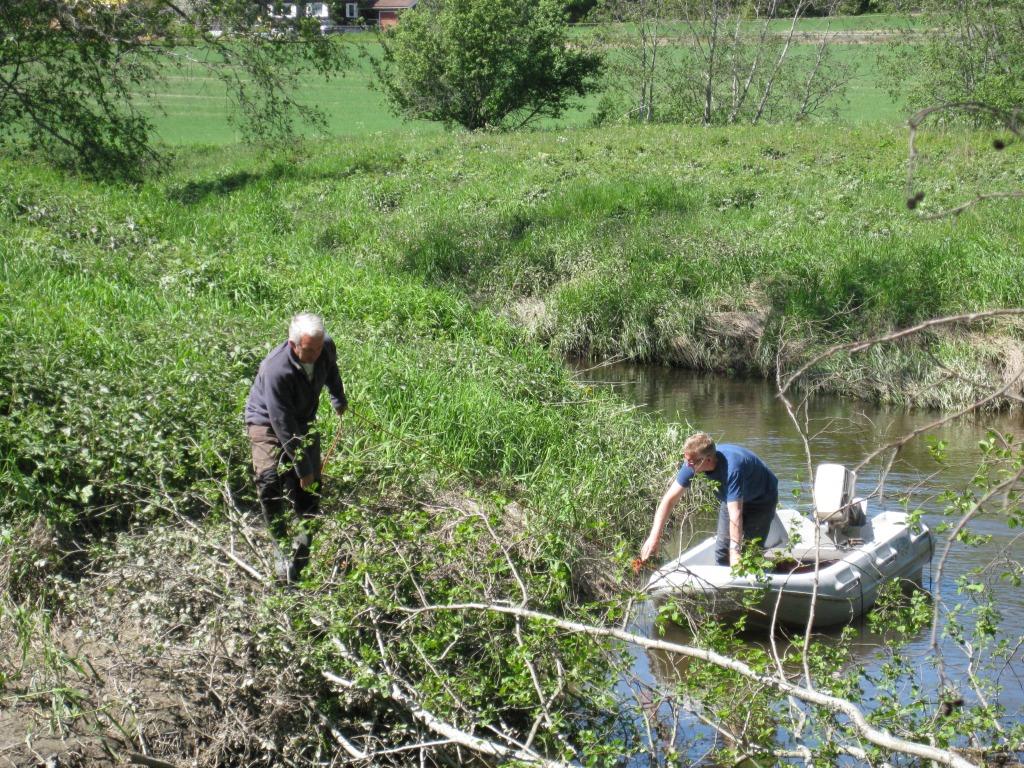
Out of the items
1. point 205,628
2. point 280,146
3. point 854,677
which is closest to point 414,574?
point 205,628

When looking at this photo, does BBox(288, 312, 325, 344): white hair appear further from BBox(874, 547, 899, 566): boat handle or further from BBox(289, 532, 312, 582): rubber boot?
BBox(874, 547, 899, 566): boat handle

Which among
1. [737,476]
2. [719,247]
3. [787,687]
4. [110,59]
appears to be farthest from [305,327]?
[110,59]

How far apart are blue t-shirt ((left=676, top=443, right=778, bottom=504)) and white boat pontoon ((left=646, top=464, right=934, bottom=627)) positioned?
32 cm

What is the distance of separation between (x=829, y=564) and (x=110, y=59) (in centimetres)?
1342

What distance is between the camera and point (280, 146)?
23625 mm

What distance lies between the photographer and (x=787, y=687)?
461 cm

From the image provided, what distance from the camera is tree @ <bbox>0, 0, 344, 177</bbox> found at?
15586 mm

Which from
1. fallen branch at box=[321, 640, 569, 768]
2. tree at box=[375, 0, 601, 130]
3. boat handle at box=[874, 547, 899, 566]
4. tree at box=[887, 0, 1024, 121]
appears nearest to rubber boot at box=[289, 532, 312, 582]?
fallen branch at box=[321, 640, 569, 768]

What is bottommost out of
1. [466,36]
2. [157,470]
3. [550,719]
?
[550,719]

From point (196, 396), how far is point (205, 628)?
2442 mm

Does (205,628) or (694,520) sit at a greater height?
(205,628)

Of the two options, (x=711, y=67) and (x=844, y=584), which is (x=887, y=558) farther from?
(x=711, y=67)

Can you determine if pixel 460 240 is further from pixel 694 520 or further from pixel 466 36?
pixel 466 36

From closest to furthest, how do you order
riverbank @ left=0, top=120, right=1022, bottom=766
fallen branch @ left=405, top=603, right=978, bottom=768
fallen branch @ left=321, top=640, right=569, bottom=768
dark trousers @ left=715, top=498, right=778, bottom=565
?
fallen branch @ left=405, top=603, right=978, bottom=768 < fallen branch @ left=321, top=640, right=569, bottom=768 < riverbank @ left=0, top=120, right=1022, bottom=766 < dark trousers @ left=715, top=498, right=778, bottom=565
